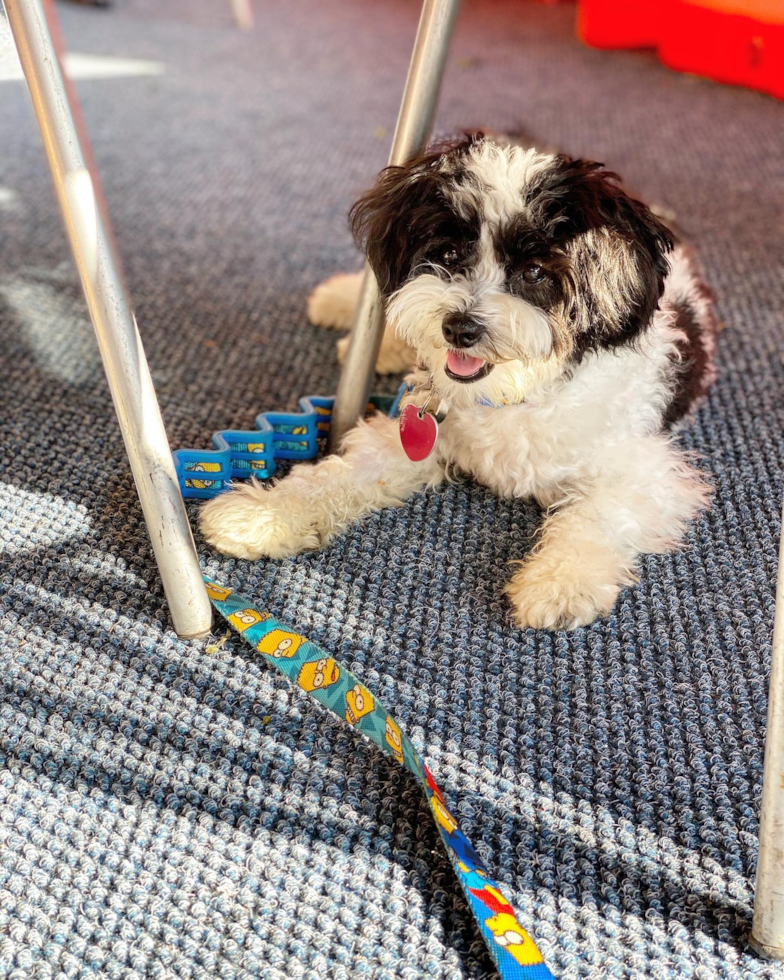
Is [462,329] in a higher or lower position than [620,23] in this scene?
higher

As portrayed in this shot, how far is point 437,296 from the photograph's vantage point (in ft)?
3.73

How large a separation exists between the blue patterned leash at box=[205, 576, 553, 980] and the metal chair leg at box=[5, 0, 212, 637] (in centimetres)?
7

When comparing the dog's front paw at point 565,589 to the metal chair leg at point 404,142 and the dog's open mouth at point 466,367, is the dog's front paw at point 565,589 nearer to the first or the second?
the dog's open mouth at point 466,367

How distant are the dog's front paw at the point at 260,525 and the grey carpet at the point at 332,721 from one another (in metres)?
0.03

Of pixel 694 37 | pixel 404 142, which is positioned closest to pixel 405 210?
pixel 404 142

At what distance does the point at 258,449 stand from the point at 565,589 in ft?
1.67

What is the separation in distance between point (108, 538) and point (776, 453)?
1.02 m

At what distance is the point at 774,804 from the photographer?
2.40 ft

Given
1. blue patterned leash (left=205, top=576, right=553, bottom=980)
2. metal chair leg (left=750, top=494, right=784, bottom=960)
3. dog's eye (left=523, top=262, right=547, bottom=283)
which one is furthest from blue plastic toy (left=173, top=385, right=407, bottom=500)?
metal chair leg (left=750, top=494, right=784, bottom=960)

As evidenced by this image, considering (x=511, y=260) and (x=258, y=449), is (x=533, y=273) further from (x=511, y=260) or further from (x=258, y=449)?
(x=258, y=449)

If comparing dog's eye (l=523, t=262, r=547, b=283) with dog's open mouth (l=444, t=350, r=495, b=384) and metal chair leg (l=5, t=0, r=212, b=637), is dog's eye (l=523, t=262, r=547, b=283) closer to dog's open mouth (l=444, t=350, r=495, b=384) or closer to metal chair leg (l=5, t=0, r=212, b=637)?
dog's open mouth (l=444, t=350, r=495, b=384)

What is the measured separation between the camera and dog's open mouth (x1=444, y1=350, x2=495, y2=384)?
1.17m

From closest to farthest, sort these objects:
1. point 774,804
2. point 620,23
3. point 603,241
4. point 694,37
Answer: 1. point 774,804
2. point 603,241
3. point 694,37
4. point 620,23

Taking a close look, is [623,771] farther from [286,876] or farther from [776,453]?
[776,453]
